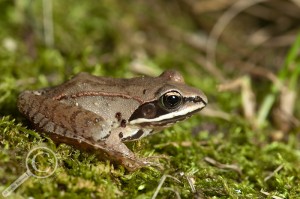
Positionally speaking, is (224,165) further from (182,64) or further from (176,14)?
(176,14)

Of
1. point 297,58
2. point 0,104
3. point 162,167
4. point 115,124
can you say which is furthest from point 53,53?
point 297,58

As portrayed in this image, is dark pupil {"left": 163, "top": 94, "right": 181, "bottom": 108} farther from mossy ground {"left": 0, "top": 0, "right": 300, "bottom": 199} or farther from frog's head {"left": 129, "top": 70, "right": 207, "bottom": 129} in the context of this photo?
mossy ground {"left": 0, "top": 0, "right": 300, "bottom": 199}

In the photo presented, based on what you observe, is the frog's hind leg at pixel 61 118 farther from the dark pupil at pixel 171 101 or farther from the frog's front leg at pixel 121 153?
the dark pupil at pixel 171 101

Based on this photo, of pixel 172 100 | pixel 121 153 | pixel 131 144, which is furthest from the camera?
pixel 131 144

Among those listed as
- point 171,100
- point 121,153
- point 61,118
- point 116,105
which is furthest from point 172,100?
point 61,118


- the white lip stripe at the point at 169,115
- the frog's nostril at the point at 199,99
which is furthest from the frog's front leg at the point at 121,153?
the frog's nostril at the point at 199,99

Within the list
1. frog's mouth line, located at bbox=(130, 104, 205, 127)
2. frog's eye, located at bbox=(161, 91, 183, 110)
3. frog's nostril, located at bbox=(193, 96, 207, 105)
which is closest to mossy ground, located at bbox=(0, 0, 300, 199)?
frog's mouth line, located at bbox=(130, 104, 205, 127)

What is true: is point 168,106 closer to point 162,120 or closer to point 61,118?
point 162,120
